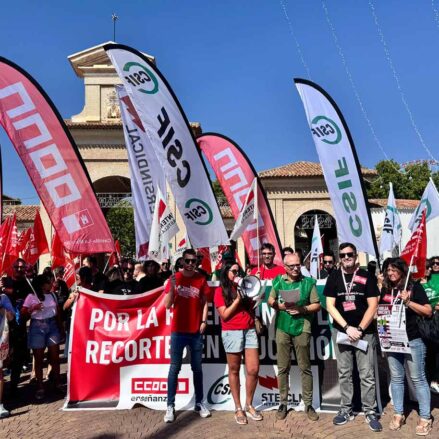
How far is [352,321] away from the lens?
5.20m

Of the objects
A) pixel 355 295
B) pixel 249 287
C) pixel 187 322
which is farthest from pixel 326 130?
pixel 187 322

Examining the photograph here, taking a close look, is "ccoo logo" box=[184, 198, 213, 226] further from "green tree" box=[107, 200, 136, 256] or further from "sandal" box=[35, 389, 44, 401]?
"green tree" box=[107, 200, 136, 256]

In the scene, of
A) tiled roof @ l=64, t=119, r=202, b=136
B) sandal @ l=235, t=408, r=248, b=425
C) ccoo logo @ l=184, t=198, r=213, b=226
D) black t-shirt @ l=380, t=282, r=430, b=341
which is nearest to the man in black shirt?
ccoo logo @ l=184, t=198, r=213, b=226

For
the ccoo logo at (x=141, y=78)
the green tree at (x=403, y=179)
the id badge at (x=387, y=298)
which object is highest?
the green tree at (x=403, y=179)

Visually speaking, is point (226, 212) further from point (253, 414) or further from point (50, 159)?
point (253, 414)

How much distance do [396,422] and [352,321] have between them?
4.07 ft

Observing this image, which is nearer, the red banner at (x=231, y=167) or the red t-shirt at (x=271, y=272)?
the red t-shirt at (x=271, y=272)

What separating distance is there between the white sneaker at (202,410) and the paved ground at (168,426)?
0.23 feet

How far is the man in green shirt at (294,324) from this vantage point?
17.5 ft

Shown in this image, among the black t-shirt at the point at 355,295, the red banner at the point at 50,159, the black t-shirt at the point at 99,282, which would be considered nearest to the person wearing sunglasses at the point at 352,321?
the black t-shirt at the point at 355,295

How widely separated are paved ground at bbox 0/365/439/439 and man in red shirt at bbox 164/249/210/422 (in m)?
0.27

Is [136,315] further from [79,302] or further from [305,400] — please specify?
[305,400]

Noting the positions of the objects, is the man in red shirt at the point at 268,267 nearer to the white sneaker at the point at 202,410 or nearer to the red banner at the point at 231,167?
the white sneaker at the point at 202,410

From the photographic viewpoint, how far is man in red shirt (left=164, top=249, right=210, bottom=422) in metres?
5.42
